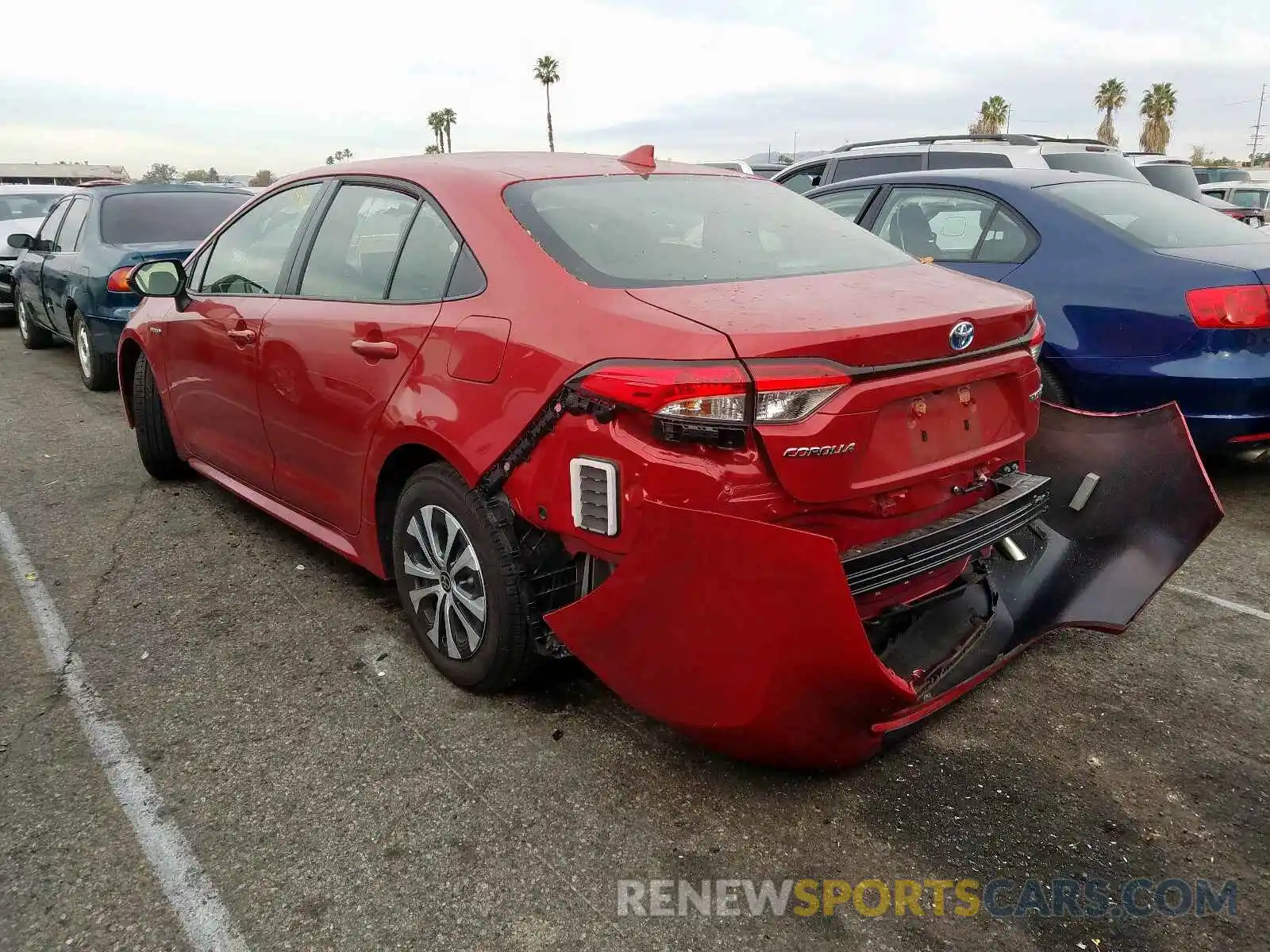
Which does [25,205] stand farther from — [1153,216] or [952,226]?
[1153,216]

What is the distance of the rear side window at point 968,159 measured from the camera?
28.7 feet

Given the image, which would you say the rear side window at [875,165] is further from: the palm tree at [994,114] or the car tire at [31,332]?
the palm tree at [994,114]

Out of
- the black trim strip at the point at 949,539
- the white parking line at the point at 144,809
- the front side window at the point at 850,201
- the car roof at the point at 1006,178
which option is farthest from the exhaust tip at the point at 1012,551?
the front side window at the point at 850,201

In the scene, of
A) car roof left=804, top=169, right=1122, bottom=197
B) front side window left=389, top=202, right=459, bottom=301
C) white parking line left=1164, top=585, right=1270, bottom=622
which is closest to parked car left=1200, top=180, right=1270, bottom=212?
car roof left=804, top=169, right=1122, bottom=197

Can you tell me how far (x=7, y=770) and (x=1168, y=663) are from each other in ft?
12.0

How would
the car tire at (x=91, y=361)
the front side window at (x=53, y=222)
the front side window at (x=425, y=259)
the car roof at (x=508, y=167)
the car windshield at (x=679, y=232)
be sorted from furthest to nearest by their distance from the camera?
1. the front side window at (x=53, y=222)
2. the car tire at (x=91, y=361)
3. the car roof at (x=508, y=167)
4. the front side window at (x=425, y=259)
5. the car windshield at (x=679, y=232)

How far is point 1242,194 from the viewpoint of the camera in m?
16.7

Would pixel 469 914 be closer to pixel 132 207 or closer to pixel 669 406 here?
pixel 669 406

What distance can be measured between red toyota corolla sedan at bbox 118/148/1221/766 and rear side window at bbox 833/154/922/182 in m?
6.47

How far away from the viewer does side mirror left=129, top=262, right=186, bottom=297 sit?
4.32 metres

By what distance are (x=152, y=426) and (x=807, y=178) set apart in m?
8.61

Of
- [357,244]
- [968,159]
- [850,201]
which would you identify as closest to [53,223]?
[357,244]

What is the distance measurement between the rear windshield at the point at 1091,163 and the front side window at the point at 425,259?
7.30 metres

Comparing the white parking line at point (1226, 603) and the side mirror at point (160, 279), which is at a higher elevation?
the side mirror at point (160, 279)
